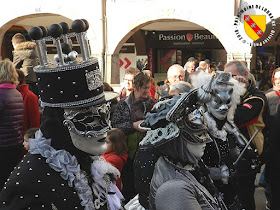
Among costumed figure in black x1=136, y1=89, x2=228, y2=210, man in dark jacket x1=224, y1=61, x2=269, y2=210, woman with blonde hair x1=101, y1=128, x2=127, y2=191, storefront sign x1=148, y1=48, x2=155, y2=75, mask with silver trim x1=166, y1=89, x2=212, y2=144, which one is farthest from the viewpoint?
storefront sign x1=148, y1=48, x2=155, y2=75

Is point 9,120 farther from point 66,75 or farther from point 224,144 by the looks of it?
point 66,75

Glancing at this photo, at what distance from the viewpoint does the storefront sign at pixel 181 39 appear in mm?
17516

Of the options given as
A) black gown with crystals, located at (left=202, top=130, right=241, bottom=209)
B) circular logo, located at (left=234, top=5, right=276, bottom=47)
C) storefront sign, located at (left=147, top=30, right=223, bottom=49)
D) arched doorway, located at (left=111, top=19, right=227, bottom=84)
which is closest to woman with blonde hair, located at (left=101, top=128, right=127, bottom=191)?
black gown with crystals, located at (left=202, top=130, right=241, bottom=209)

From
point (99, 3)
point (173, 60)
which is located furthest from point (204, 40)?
point (99, 3)

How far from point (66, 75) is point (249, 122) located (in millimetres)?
2560

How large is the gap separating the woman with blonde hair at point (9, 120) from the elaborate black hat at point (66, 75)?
247 cm

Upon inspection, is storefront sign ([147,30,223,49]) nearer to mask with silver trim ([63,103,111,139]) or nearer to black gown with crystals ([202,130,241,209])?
black gown with crystals ([202,130,241,209])

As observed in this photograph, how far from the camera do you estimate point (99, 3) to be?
1452 centimetres

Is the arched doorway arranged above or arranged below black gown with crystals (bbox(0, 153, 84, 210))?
below

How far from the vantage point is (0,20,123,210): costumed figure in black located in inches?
95.0

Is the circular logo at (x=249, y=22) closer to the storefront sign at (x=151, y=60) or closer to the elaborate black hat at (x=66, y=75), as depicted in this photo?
the storefront sign at (x=151, y=60)

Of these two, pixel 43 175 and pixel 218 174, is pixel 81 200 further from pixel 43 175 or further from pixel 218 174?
pixel 218 174

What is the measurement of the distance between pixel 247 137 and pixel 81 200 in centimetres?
250

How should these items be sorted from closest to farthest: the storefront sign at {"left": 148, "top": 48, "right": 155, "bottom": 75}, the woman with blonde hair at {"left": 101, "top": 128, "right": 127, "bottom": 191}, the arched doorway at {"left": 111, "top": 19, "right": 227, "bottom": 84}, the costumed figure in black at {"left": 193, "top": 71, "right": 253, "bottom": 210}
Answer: the costumed figure in black at {"left": 193, "top": 71, "right": 253, "bottom": 210} → the woman with blonde hair at {"left": 101, "top": 128, "right": 127, "bottom": 191} → the arched doorway at {"left": 111, "top": 19, "right": 227, "bottom": 84} → the storefront sign at {"left": 148, "top": 48, "right": 155, "bottom": 75}
